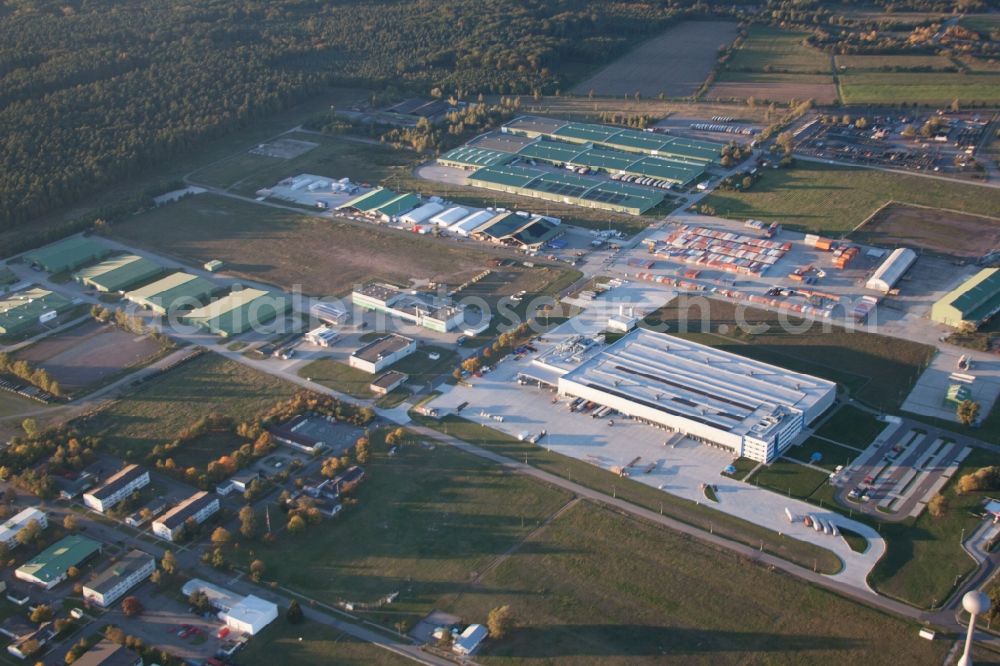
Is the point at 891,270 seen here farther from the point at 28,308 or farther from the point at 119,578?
the point at 28,308

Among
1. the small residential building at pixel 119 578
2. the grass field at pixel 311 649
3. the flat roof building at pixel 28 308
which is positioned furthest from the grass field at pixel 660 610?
the flat roof building at pixel 28 308

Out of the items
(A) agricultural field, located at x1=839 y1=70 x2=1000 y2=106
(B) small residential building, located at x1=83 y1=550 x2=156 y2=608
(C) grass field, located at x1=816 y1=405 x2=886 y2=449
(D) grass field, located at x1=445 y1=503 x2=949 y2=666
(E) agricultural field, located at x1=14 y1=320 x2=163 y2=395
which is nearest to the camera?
(D) grass field, located at x1=445 y1=503 x2=949 y2=666

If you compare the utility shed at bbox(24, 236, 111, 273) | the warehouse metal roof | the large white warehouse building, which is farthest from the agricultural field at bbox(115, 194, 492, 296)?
the large white warehouse building

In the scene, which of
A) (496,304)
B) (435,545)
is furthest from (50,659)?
(496,304)

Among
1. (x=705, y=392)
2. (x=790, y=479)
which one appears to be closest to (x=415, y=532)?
(x=705, y=392)

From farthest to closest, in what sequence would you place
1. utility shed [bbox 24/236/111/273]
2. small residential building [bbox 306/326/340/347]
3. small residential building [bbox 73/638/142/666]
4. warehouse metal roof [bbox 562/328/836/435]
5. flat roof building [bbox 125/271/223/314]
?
utility shed [bbox 24/236/111/273] < flat roof building [bbox 125/271/223/314] < small residential building [bbox 306/326/340/347] < warehouse metal roof [bbox 562/328/836/435] < small residential building [bbox 73/638/142/666]

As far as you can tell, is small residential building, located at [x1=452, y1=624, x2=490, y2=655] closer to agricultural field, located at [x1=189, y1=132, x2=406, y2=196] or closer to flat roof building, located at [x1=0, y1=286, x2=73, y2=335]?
flat roof building, located at [x1=0, y1=286, x2=73, y2=335]
